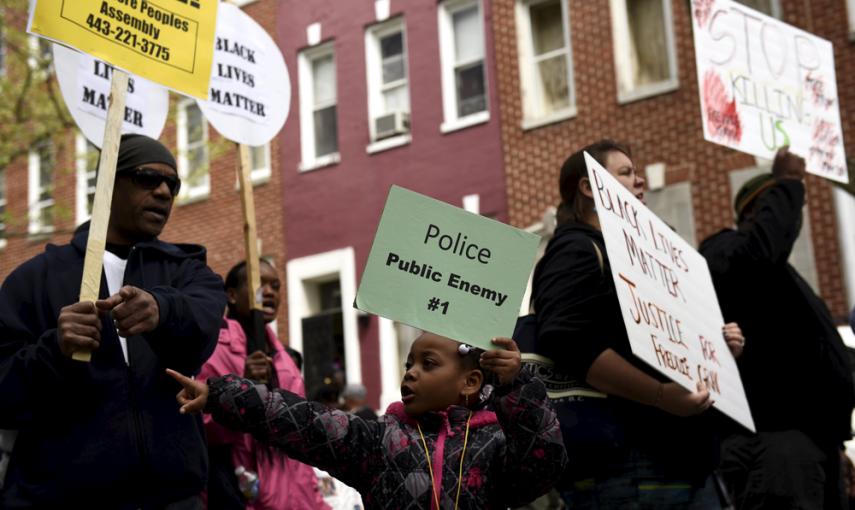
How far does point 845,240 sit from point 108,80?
9.86m

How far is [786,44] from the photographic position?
660cm

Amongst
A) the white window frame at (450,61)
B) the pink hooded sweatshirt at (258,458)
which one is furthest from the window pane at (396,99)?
the pink hooded sweatshirt at (258,458)

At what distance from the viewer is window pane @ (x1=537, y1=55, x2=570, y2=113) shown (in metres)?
16.6

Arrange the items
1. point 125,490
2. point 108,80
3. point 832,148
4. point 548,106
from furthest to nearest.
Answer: point 548,106, point 832,148, point 108,80, point 125,490

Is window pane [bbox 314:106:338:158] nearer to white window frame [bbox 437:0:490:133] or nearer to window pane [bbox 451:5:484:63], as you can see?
white window frame [bbox 437:0:490:133]

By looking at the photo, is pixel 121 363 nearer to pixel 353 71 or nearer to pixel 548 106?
pixel 548 106

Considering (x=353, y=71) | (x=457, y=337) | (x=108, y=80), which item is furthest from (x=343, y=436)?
(x=353, y=71)

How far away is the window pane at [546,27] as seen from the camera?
1677 cm

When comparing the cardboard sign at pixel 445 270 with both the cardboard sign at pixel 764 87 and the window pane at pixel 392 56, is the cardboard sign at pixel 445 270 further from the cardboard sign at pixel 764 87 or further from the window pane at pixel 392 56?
the window pane at pixel 392 56

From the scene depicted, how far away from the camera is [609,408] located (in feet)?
13.4

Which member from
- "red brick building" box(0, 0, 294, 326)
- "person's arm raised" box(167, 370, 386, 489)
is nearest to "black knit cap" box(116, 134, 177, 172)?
"person's arm raised" box(167, 370, 386, 489)

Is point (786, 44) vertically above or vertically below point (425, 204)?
above

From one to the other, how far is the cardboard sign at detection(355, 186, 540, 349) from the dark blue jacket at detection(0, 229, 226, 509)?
715 mm

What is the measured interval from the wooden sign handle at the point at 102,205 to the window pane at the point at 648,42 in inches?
486
